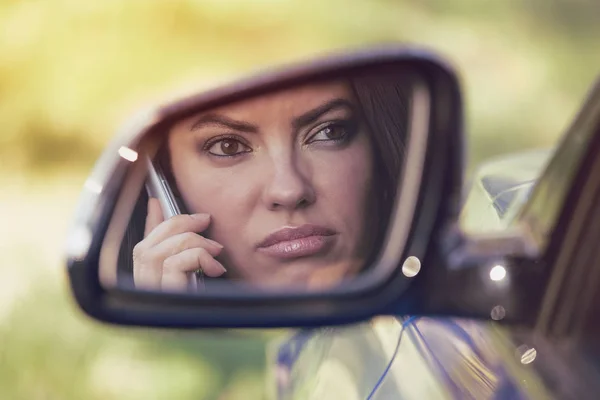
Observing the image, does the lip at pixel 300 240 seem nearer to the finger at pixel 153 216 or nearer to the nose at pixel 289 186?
the nose at pixel 289 186

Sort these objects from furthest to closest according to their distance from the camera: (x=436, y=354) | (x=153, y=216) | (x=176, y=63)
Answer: (x=176, y=63) < (x=153, y=216) < (x=436, y=354)

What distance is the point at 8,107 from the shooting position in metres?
5.29

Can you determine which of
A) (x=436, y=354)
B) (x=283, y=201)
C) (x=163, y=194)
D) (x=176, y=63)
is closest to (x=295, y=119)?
(x=283, y=201)

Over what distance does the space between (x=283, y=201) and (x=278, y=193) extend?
0.02 metres

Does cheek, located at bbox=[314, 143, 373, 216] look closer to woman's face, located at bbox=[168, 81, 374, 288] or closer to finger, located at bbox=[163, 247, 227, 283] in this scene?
woman's face, located at bbox=[168, 81, 374, 288]

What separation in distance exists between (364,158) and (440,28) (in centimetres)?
452

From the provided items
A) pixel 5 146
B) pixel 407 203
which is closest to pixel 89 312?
pixel 407 203

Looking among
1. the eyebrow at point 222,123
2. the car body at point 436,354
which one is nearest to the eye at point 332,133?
the eyebrow at point 222,123

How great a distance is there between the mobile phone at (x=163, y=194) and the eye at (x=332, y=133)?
0.29 m

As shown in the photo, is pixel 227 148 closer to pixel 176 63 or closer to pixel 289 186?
pixel 289 186

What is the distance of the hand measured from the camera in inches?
54.3

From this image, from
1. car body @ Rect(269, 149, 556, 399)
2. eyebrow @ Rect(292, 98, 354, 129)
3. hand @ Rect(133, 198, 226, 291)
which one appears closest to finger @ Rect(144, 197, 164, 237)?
hand @ Rect(133, 198, 226, 291)

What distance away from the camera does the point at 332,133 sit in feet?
4.67

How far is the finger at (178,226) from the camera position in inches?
56.7
